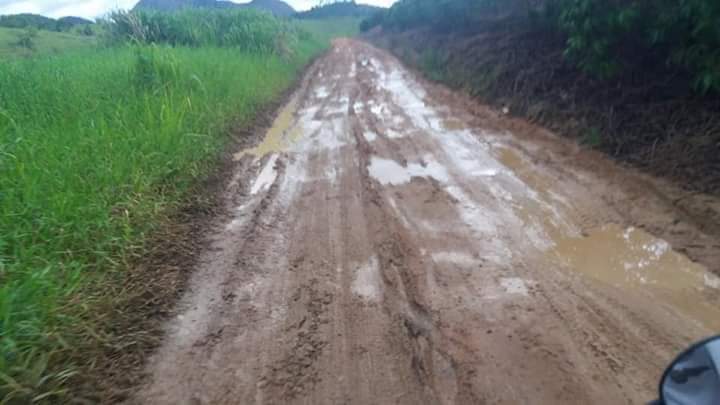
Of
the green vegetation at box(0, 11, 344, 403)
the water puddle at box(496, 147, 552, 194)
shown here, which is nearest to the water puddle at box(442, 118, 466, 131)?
the water puddle at box(496, 147, 552, 194)

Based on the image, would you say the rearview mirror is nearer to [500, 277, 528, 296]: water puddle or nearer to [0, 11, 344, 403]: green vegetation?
[500, 277, 528, 296]: water puddle

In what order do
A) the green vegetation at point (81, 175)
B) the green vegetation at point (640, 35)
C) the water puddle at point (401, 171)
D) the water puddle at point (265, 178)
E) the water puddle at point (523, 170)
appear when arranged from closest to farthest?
the green vegetation at point (81, 175) < the green vegetation at point (640, 35) < the water puddle at point (523, 170) < the water puddle at point (401, 171) < the water puddle at point (265, 178)

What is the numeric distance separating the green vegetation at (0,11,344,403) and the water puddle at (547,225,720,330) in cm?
319

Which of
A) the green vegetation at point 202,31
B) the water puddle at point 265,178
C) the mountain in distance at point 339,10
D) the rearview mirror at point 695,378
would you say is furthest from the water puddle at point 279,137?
the mountain in distance at point 339,10

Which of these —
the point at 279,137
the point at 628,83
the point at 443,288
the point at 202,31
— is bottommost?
the point at 279,137

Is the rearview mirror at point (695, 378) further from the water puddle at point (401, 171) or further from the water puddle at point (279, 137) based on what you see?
the water puddle at point (279, 137)

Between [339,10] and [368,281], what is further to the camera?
[339,10]

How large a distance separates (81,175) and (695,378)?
4.60m

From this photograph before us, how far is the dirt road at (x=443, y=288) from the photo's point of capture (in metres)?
2.42

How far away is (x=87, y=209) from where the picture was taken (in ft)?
12.4

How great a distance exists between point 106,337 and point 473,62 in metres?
10.1

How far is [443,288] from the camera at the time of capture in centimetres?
315

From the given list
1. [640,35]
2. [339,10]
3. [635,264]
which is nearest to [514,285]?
[635,264]

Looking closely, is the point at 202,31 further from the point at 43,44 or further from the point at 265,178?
the point at 265,178
